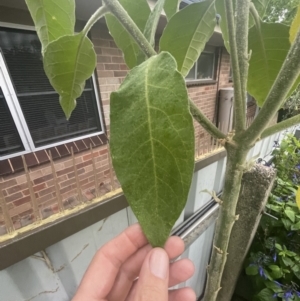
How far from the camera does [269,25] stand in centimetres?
34

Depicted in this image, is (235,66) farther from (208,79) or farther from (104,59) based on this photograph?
(208,79)

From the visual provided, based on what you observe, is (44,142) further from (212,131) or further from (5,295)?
(212,131)

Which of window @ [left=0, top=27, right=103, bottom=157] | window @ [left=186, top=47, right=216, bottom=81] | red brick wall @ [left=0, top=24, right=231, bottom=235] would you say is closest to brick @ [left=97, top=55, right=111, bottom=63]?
red brick wall @ [left=0, top=24, right=231, bottom=235]

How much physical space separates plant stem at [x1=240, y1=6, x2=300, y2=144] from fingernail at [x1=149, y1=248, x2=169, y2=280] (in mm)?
242

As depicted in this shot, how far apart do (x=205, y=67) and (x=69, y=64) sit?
3.09m

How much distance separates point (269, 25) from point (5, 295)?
2.69 ft

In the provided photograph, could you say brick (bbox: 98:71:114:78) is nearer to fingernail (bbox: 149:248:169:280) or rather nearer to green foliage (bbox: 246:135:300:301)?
green foliage (bbox: 246:135:300:301)

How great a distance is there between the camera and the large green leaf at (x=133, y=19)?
0.33m

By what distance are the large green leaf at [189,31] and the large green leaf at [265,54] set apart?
75 mm

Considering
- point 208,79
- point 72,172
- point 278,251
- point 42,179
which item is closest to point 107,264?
point 278,251

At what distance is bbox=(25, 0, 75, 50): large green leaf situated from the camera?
0.97 feet

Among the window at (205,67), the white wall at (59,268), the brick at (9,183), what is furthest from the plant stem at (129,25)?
the window at (205,67)

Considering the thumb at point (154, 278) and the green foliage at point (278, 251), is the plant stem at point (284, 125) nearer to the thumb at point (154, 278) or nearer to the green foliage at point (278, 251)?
the thumb at point (154, 278)

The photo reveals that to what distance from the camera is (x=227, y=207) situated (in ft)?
1.07
